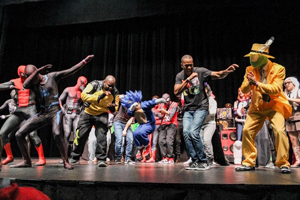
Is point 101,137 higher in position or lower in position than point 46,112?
lower

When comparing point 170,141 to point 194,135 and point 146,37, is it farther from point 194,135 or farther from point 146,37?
point 146,37

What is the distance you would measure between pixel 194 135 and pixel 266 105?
1.19 m

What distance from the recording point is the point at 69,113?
7250mm

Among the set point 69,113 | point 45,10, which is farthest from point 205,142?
point 45,10

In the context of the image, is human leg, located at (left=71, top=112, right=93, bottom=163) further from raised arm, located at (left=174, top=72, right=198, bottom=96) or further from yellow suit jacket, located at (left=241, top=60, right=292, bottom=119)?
yellow suit jacket, located at (left=241, top=60, right=292, bottom=119)

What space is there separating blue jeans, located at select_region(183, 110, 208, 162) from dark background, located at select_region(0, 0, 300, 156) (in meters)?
4.72

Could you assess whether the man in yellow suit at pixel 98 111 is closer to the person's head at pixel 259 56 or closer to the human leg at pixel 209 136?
the human leg at pixel 209 136

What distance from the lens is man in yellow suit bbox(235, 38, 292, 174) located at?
3604 mm

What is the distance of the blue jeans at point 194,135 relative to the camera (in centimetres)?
404

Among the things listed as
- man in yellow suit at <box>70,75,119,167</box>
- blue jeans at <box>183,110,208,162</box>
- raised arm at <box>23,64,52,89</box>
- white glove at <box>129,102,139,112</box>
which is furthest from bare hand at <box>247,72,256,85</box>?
raised arm at <box>23,64,52,89</box>

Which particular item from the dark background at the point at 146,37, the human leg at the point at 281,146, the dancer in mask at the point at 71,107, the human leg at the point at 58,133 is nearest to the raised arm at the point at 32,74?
the human leg at the point at 58,133

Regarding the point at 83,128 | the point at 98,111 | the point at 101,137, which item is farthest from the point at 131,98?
the point at 83,128

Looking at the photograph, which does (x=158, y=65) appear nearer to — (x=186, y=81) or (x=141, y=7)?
(x=141, y=7)

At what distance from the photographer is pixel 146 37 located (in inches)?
404
